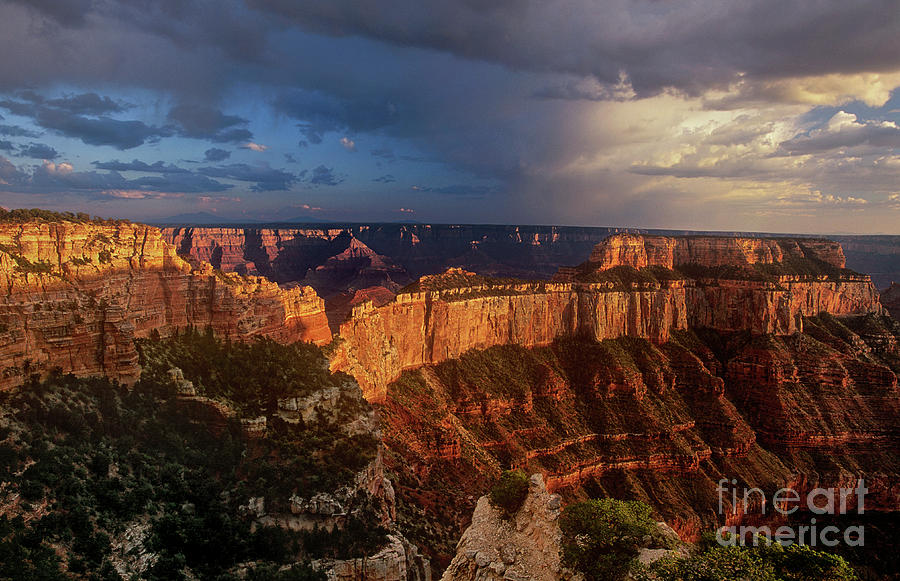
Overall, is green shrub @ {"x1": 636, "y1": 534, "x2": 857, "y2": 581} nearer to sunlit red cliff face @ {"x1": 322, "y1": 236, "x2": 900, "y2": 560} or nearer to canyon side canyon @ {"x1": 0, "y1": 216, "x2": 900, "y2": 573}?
canyon side canyon @ {"x1": 0, "y1": 216, "x2": 900, "y2": 573}

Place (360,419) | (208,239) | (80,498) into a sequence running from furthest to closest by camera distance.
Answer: (208,239) < (360,419) < (80,498)

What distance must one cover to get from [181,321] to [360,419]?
17.3 metres

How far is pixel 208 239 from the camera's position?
7579 inches

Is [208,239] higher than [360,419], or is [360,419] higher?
[208,239]

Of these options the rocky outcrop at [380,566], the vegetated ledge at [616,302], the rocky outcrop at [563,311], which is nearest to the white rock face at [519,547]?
the rocky outcrop at [380,566]

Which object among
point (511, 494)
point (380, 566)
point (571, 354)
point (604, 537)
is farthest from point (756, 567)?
point (571, 354)

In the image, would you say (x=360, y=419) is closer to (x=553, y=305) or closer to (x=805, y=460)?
(x=553, y=305)

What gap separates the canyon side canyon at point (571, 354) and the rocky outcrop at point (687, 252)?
46cm

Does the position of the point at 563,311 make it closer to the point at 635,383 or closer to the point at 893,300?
the point at 635,383

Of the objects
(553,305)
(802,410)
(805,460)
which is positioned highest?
(553,305)

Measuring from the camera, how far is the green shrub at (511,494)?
30484mm

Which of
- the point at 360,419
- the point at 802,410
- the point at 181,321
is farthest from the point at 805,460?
the point at 181,321

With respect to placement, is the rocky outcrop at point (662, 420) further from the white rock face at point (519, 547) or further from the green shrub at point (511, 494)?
the white rock face at point (519, 547)

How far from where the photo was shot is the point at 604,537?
24.6 metres
